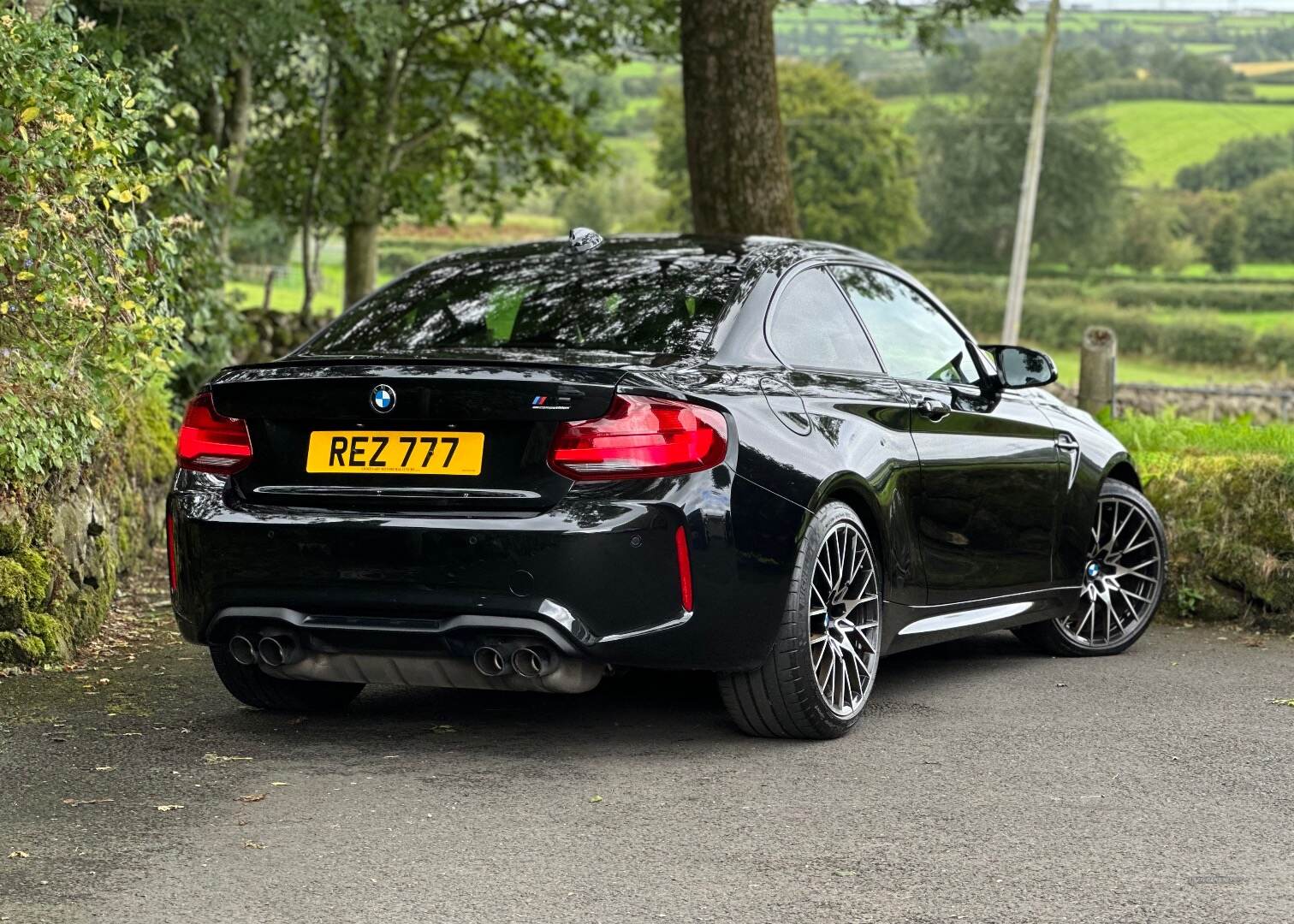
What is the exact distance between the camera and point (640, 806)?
478 cm

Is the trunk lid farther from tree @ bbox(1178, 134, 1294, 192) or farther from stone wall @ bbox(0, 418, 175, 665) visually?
tree @ bbox(1178, 134, 1294, 192)

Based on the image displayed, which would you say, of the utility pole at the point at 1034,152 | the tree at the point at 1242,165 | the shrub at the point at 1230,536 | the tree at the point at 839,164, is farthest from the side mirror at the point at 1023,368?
the tree at the point at 1242,165

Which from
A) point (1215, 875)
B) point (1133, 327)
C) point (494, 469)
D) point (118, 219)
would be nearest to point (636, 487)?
point (494, 469)

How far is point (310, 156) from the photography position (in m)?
26.5

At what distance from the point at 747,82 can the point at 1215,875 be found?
347 inches

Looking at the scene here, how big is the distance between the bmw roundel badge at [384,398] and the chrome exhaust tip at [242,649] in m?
0.84

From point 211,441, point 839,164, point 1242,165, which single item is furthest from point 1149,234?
point 211,441

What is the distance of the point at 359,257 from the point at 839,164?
54.9 m

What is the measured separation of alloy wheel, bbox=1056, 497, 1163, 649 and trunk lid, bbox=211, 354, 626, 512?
3.02 metres

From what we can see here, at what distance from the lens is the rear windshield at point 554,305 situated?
18.2 ft

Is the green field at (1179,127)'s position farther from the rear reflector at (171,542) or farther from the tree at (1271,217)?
the rear reflector at (171,542)

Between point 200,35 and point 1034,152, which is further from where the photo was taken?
point 1034,152

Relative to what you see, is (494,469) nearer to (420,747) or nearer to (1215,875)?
(420,747)

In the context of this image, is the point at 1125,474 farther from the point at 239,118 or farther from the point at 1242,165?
the point at 1242,165
